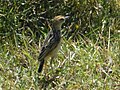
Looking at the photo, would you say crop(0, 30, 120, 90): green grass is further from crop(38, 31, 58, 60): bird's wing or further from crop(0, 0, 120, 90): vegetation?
crop(38, 31, 58, 60): bird's wing

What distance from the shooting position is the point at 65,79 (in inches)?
241

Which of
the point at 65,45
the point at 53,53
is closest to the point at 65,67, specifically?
the point at 53,53

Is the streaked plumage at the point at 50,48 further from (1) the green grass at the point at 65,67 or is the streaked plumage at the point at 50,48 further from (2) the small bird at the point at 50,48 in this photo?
(1) the green grass at the point at 65,67

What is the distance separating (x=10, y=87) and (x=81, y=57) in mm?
984

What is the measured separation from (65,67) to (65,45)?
0.59 meters

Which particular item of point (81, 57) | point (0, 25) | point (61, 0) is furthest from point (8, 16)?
point (81, 57)

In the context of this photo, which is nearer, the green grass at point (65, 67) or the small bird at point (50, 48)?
the green grass at point (65, 67)

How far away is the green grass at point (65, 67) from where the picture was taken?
599 cm

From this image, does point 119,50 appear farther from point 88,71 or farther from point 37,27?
point 37,27

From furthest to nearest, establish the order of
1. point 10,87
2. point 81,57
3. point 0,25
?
point 0,25, point 81,57, point 10,87

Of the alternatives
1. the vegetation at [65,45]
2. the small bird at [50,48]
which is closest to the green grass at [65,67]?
the vegetation at [65,45]

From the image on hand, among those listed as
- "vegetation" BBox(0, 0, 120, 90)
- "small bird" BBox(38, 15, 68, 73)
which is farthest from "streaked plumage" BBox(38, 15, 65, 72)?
"vegetation" BBox(0, 0, 120, 90)

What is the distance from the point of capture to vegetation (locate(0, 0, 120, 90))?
6.07 metres

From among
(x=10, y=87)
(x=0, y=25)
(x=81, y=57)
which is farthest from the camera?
(x=0, y=25)
